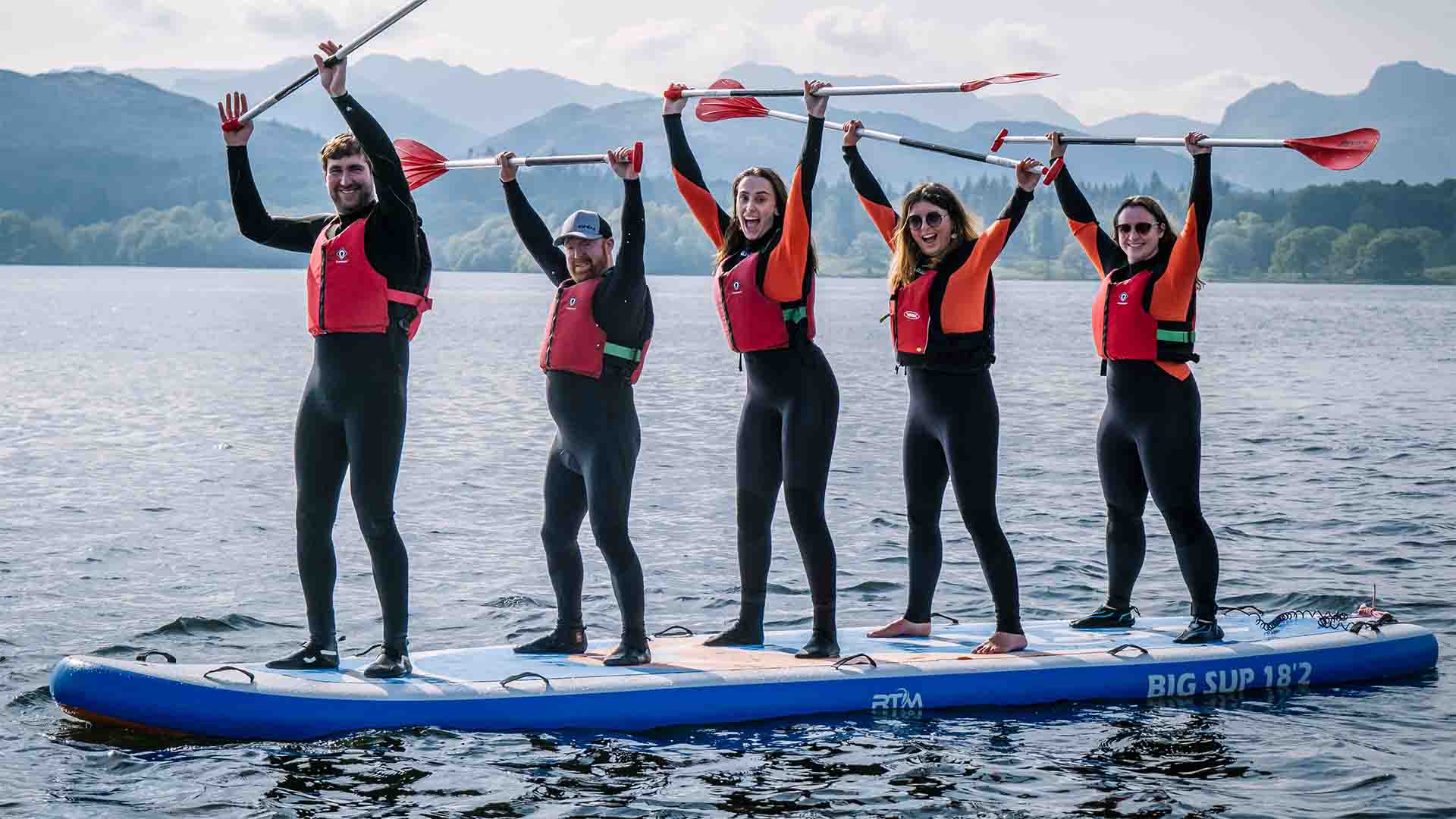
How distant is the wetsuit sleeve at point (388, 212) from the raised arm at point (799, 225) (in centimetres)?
164

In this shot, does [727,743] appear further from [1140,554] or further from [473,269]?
[473,269]

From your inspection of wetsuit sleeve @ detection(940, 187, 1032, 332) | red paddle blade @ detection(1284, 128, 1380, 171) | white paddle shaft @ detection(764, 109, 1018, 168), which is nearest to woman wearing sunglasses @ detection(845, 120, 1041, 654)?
wetsuit sleeve @ detection(940, 187, 1032, 332)

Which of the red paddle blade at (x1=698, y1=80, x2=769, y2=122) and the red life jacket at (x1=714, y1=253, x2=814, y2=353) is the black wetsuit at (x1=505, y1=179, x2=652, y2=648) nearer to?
the red life jacket at (x1=714, y1=253, x2=814, y2=353)

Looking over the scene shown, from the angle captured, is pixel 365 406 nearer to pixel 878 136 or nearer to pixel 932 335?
pixel 932 335

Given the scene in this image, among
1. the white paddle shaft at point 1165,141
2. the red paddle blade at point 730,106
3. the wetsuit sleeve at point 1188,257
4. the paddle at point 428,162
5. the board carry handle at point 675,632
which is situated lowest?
the board carry handle at point 675,632

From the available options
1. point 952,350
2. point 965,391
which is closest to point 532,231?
point 952,350

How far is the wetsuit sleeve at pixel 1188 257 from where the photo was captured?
7.30 m

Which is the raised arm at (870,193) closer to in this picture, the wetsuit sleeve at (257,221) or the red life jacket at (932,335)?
the red life jacket at (932,335)

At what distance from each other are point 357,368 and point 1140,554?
170 inches

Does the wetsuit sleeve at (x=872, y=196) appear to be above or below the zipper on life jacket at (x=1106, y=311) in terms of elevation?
above

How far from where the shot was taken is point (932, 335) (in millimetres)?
7312

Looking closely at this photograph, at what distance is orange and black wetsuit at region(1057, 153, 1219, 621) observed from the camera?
7.50 m

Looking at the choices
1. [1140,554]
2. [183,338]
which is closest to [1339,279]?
[183,338]

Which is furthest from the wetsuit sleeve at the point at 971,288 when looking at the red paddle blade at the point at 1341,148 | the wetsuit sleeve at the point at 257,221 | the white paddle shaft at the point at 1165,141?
the wetsuit sleeve at the point at 257,221
